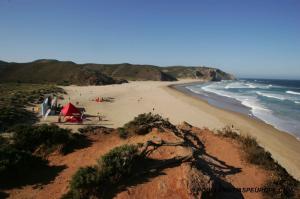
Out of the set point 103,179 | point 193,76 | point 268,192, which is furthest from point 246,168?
point 193,76

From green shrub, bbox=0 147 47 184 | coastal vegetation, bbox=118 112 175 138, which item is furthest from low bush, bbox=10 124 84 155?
coastal vegetation, bbox=118 112 175 138

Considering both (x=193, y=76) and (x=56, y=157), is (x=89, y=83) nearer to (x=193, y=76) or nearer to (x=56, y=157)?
(x=56, y=157)

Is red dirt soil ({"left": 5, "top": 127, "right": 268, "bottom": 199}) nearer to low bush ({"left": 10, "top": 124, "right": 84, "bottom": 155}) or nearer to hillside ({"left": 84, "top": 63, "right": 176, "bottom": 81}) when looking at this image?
low bush ({"left": 10, "top": 124, "right": 84, "bottom": 155})

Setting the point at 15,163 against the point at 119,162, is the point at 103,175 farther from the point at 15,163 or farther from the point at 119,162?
the point at 15,163

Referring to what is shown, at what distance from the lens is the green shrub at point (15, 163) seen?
776 centimetres

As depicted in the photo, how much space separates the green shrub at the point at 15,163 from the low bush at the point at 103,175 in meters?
2.36

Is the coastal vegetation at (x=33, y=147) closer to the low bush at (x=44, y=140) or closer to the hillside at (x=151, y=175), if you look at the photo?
the low bush at (x=44, y=140)

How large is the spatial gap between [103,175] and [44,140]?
4.98 meters

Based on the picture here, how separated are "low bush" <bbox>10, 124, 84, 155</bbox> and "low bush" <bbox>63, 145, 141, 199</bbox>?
11.3 feet

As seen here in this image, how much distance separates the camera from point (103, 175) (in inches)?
269

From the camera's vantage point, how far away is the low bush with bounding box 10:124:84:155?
10.3m

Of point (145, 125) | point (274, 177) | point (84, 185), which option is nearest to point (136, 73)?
point (145, 125)

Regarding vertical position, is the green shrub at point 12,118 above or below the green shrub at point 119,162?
below

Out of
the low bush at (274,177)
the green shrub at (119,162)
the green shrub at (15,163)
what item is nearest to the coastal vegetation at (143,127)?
the low bush at (274,177)
